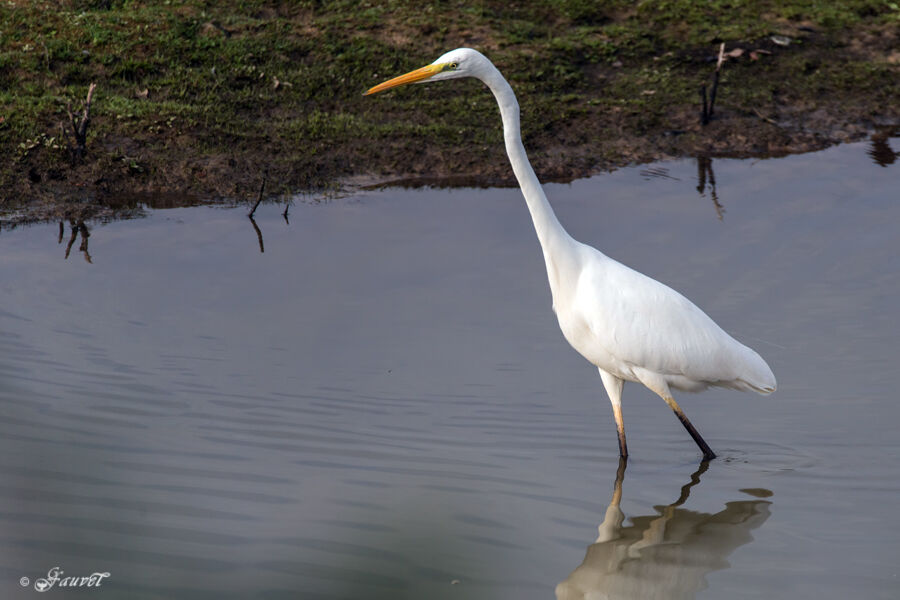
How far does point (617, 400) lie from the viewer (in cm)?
466

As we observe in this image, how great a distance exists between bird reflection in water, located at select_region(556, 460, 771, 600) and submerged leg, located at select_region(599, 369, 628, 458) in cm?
23

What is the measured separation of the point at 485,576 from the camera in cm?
332

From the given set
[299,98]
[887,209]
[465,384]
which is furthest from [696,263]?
[299,98]

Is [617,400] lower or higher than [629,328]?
lower

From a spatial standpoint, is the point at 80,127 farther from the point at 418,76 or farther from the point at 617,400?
the point at 617,400

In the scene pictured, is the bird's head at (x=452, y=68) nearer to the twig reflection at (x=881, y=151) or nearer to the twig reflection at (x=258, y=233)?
the twig reflection at (x=258, y=233)

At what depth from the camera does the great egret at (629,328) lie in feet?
14.8

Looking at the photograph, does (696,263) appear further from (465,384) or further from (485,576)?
(485,576)

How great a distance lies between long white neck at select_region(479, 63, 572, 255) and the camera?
4.33m

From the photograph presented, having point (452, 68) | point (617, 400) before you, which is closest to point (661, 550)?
point (617, 400)

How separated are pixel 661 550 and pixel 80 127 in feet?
19.0

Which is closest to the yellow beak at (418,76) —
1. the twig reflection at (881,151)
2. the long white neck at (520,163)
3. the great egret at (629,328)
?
the long white neck at (520,163)

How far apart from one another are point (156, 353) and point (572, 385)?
2238 millimetres

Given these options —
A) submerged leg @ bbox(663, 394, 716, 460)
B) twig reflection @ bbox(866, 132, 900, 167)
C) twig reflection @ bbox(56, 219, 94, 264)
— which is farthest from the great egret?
twig reflection @ bbox(866, 132, 900, 167)
